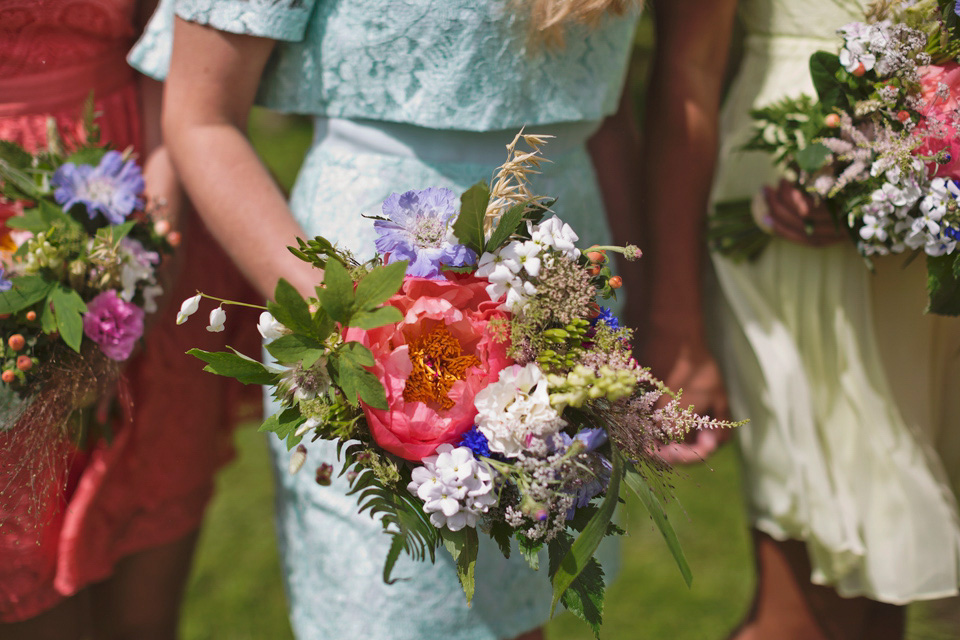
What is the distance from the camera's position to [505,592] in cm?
134

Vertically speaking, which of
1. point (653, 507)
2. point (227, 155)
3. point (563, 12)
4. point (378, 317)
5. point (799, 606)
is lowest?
point (799, 606)

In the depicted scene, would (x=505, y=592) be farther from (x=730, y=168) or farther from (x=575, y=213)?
(x=730, y=168)

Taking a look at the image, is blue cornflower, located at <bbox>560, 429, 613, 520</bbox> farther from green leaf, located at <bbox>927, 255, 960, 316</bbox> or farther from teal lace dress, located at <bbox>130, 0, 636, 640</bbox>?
green leaf, located at <bbox>927, 255, 960, 316</bbox>

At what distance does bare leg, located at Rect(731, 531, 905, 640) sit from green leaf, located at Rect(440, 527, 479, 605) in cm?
95

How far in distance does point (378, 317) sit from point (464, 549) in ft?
1.00

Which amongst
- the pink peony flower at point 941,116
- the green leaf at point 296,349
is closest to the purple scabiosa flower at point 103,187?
the green leaf at point 296,349

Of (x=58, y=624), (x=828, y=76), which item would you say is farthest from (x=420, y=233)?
(x=58, y=624)

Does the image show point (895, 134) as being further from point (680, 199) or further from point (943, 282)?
point (680, 199)

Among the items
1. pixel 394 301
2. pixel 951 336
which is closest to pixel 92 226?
pixel 394 301

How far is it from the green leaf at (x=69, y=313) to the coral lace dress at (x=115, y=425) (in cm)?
18

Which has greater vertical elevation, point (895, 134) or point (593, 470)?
point (895, 134)

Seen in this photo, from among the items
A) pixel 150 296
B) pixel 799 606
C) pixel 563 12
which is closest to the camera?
pixel 563 12

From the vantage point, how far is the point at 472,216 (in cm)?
93

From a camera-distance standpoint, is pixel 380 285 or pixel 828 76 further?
pixel 828 76
